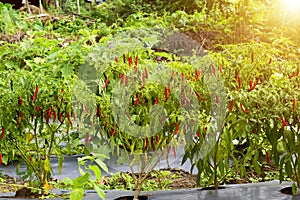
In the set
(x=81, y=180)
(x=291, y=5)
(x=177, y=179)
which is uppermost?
(x=291, y=5)

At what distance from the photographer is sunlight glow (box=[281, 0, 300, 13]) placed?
7484mm

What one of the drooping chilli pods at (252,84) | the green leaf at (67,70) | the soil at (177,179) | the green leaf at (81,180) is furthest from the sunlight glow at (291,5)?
the green leaf at (81,180)

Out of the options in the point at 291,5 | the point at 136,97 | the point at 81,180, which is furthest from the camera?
the point at 291,5

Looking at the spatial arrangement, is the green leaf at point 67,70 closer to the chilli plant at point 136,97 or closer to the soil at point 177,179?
the chilli plant at point 136,97

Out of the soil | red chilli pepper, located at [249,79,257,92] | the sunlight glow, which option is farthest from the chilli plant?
the sunlight glow

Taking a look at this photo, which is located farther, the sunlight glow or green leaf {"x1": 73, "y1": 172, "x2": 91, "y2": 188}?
the sunlight glow

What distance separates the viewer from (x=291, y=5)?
7520 mm

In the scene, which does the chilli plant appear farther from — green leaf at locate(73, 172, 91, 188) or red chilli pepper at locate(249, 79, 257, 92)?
green leaf at locate(73, 172, 91, 188)

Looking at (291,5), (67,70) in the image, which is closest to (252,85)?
(67,70)

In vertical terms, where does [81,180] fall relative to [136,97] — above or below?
below

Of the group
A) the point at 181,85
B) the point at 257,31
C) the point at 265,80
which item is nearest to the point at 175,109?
the point at 181,85

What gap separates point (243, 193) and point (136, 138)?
2.41ft

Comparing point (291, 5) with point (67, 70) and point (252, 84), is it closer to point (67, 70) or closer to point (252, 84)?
point (252, 84)

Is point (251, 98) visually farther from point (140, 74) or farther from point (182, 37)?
point (182, 37)
